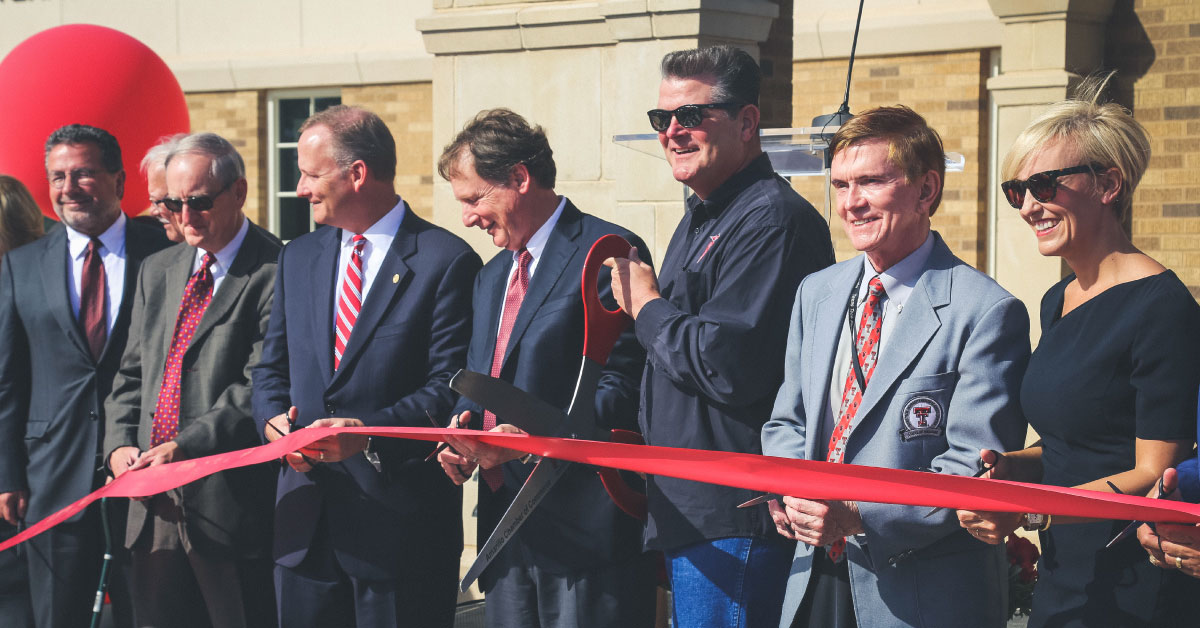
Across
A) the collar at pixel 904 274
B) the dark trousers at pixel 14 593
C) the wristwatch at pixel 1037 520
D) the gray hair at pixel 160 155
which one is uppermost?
the gray hair at pixel 160 155

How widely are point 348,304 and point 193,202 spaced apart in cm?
90

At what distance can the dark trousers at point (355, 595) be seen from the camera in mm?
4383

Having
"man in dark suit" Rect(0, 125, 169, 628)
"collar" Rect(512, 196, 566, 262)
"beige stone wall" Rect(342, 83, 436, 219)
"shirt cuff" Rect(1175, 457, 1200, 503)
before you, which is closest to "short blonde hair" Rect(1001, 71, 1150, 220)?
"shirt cuff" Rect(1175, 457, 1200, 503)

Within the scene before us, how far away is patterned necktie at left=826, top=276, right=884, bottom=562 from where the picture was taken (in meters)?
3.18

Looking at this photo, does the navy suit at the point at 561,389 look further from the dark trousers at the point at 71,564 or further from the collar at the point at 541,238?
the dark trousers at the point at 71,564

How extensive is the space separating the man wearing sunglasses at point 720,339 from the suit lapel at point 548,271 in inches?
16.8

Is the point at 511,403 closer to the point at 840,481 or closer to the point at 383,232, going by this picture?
the point at 840,481

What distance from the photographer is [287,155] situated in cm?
1491

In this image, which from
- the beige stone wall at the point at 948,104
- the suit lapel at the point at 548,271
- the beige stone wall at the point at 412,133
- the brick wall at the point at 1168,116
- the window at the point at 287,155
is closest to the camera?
the suit lapel at the point at 548,271

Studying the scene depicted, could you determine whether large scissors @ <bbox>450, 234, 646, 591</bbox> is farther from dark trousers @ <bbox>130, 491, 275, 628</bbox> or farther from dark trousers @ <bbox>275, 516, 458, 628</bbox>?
dark trousers @ <bbox>130, 491, 275, 628</bbox>

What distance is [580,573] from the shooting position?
401cm

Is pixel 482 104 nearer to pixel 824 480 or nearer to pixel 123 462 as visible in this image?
pixel 123 462

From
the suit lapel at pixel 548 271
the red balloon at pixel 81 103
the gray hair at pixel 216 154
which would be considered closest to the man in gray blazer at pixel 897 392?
the suit lapel at pixel 548 271

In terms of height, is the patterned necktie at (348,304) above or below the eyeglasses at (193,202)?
below
